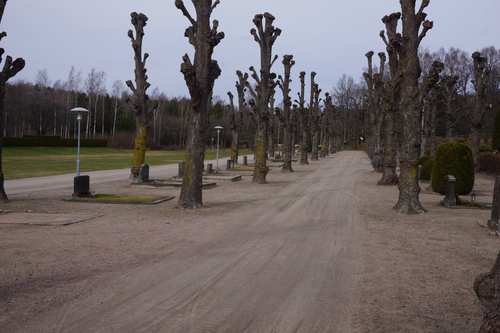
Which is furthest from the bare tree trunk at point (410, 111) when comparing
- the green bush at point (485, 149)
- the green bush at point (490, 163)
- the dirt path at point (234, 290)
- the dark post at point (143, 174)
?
the green bush at point (485, 149)

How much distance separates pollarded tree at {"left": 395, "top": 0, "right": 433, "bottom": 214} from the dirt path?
4503 millimetres

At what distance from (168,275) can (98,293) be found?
1.20 m

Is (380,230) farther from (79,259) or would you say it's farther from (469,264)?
(79,259)

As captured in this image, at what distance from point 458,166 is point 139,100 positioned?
1410 cm

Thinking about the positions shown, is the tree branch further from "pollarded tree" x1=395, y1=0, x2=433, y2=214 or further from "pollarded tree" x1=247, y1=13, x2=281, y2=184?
"pollarded tree" x1=247, y1=13, x2=281, y2=184

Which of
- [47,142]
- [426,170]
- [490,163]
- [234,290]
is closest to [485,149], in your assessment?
[490,163]

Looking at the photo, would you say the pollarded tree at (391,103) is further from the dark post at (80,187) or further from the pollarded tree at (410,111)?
the dark post at (80,187)

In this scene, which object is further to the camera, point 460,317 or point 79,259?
point 79,259

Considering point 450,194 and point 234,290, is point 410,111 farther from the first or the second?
point 234,290

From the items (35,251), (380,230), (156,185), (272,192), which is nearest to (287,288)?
(35,251)

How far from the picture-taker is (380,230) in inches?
476

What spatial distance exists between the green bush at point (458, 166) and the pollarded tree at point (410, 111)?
2527mm

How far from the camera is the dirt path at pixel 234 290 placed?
5469mm

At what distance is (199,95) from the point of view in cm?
1523
